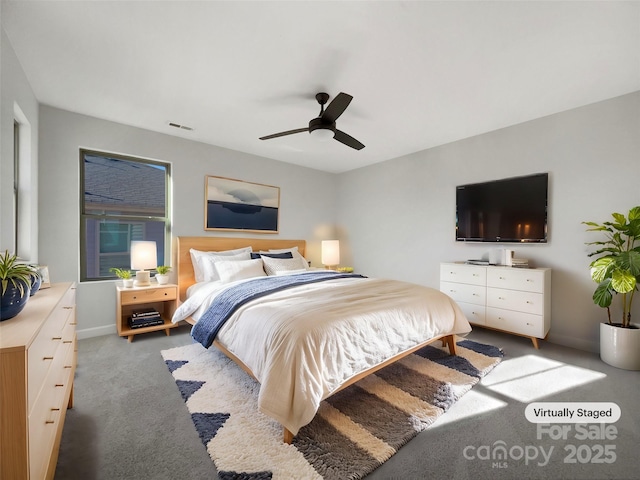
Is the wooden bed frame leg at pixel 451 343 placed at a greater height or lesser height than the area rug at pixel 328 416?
greater

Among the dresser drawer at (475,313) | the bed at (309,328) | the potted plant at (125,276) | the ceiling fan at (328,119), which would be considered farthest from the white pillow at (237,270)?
the dresser drawer at (475,313)

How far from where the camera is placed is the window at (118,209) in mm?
3289

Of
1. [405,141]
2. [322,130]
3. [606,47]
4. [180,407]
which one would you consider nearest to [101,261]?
[180,407]

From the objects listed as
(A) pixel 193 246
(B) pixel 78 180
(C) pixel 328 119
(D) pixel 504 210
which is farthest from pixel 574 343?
(B) pixel 78 180

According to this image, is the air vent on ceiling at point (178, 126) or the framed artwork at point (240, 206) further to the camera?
the framed artwork at point (240, 206)

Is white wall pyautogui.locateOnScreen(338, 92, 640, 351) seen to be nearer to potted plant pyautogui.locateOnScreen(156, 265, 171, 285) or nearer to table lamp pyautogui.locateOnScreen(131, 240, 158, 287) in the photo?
potted plant pyautogui.locateOnScreen(156, 265, 171, 285)

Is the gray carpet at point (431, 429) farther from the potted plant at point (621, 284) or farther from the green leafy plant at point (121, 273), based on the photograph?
the green leafy plant at point (121, 273)

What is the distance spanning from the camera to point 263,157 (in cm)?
466

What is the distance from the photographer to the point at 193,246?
3.88 m

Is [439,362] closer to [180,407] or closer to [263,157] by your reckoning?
[180,407]

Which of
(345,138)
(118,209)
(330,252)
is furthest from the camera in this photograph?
(330,252)

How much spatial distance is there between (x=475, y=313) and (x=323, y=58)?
3.24m

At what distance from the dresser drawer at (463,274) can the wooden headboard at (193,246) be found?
2.70m

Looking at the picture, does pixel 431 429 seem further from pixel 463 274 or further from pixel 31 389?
pixel 463 274
